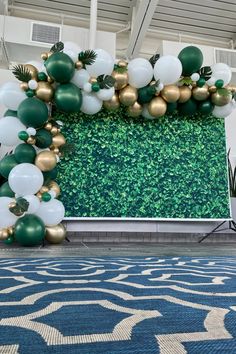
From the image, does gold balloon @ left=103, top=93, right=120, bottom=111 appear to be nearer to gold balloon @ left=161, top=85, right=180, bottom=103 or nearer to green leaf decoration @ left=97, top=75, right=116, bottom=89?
green leaf decoration @ left=97, top=75, right=116, bottom=89

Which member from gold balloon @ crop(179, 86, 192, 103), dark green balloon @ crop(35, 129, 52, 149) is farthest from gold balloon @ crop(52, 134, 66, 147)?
gold balloon @ crop(179, 86, 192, 103)

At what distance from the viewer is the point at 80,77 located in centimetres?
273

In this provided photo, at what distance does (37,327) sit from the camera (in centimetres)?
53

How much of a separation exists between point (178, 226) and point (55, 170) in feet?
4.83

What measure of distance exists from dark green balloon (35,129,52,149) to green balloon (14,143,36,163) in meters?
0.08

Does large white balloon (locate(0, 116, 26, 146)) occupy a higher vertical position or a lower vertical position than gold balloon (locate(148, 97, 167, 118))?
lower

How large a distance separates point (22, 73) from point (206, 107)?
1.83 m

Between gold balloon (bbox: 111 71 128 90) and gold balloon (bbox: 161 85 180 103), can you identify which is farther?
gold balloon (bbox: 161 85 180 103)

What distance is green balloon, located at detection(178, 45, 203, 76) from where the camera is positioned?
2.95m

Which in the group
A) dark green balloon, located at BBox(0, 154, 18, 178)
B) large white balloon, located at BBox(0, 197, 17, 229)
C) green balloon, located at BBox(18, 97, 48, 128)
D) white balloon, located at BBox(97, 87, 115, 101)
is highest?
white balloon, located at BBox(97, 87, 115, 101)

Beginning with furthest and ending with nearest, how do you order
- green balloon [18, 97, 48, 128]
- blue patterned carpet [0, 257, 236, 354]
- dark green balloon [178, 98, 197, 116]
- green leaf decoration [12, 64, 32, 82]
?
dark green balloon [178, 98, 197, 116], green leaf decoration [12, 64, 32, 82], green balloon [18, 97, 48, 128], blue patterned carpet [0, 257, 236, 354]

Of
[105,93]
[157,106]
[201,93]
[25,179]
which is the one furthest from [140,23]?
[25,179]

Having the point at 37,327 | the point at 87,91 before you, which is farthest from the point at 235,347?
the point at 87,91

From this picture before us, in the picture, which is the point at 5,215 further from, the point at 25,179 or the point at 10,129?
the point at 10,129
